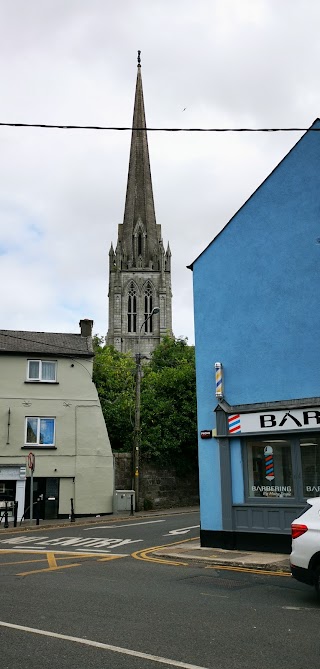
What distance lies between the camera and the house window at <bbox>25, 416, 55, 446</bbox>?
87.6 ft

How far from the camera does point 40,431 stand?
88.1 ft

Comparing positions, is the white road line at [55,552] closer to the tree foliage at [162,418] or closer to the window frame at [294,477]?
→ the window frame at [294,477]

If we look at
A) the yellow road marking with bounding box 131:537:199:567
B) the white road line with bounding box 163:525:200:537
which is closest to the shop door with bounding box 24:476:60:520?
the white road line with bounding box 163:525:200:537

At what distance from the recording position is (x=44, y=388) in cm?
2728

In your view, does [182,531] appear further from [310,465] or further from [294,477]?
[310,465]

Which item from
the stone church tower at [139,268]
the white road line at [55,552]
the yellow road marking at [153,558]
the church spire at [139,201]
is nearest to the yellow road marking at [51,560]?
the white road line at [55,552]

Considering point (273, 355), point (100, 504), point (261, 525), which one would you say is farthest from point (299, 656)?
point (100, 504)

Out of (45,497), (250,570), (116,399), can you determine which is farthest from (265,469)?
(116,399)

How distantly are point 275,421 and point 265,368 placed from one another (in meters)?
1.28

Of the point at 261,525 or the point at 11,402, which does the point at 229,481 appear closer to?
the point at 261,525

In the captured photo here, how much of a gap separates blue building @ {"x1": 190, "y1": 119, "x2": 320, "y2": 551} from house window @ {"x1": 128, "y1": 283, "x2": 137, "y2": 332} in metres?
75.9

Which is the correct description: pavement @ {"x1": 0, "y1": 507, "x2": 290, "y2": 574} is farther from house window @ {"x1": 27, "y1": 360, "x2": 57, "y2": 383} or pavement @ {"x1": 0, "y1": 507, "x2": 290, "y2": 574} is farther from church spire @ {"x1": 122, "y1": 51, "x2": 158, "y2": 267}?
church spire @ {"x1": 122, "y1": 51, "x2": 158, "y2": 267}

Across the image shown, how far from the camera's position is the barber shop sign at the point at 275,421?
12680 mm

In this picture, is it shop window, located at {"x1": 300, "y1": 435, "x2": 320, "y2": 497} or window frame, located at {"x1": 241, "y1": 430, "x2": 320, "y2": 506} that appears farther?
window frame, located at {"x1": 241, "y1": 430, "x2": 320, "y2": 506}
